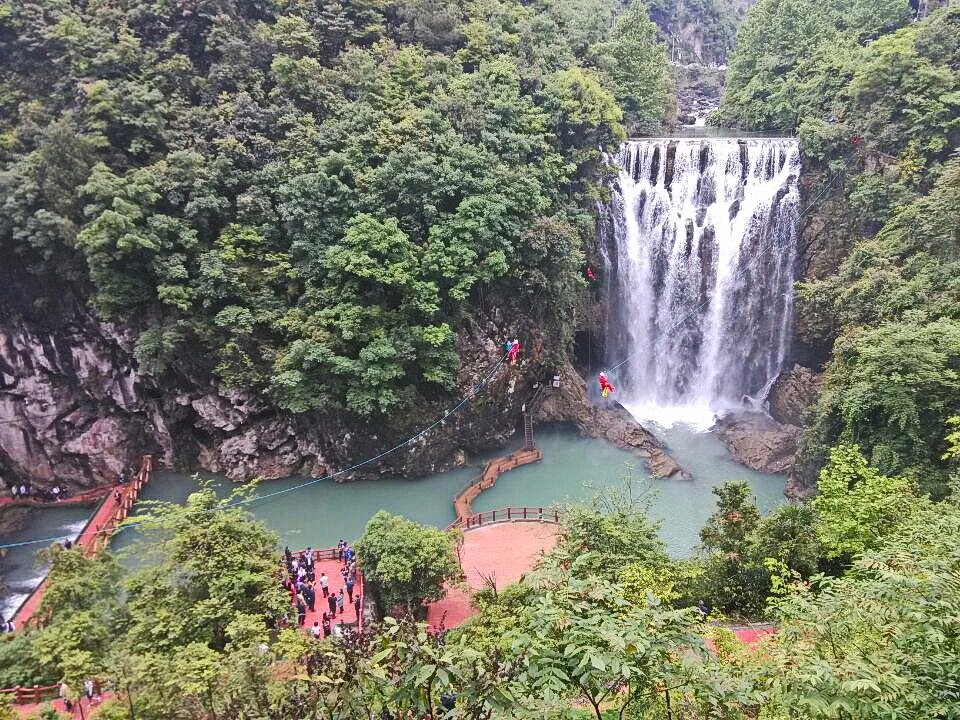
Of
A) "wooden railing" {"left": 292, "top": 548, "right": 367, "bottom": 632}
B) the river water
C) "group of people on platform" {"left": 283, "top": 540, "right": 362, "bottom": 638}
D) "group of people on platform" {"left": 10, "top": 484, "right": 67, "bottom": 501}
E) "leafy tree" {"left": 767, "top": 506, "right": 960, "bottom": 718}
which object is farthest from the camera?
"group of people on platform" {"left": 10, "top": 484, "right": 67, "bottom": 501}

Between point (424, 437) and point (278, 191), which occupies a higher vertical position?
point (278, 191)

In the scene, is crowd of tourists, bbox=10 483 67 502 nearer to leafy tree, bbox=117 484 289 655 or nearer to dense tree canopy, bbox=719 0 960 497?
leafy tree, bbox=117 484 289 655

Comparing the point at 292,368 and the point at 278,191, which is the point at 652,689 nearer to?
the point at 292,368

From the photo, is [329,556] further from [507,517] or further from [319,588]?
[507,517]

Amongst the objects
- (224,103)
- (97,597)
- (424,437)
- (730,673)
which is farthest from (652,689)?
(224,103)

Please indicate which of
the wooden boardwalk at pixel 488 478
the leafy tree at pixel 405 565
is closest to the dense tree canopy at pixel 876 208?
the wooden boardwalk at pixel 488 478

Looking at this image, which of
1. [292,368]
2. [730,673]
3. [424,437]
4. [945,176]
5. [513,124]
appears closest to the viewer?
[730,673]

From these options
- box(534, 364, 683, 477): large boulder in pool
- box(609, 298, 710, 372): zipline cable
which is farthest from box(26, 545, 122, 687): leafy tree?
box(609, 298, 710, 372): zipline cable
